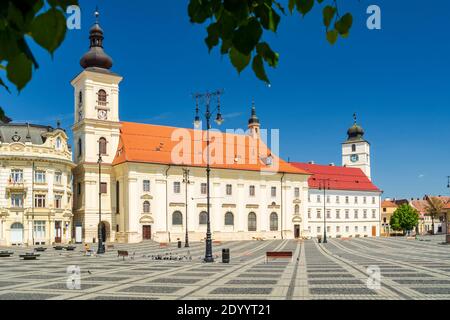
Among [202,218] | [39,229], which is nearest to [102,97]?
[39,229]

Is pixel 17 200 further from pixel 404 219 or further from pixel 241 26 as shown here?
pixel 404 219

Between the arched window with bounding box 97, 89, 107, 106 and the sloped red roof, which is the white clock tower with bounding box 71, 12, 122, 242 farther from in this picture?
the sloped red roof

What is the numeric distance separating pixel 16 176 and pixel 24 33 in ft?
191

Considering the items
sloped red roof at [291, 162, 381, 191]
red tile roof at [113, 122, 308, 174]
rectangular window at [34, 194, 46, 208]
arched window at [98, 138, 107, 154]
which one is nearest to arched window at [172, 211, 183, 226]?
red tile roof at [113, 122, 308, 174]

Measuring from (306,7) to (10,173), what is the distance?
5764cm

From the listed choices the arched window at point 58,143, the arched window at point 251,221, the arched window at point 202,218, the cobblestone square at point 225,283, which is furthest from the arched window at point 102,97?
the cobblestone square at point 225,283

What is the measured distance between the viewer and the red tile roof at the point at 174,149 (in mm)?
66438

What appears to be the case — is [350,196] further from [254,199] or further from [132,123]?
[132,123]

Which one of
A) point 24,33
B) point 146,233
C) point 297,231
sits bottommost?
point 297,231

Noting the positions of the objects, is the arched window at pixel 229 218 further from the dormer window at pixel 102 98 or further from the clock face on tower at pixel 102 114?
the dormer window at pixel 102 98

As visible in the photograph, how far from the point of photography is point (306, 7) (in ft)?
11.3

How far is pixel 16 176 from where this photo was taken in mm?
56344
